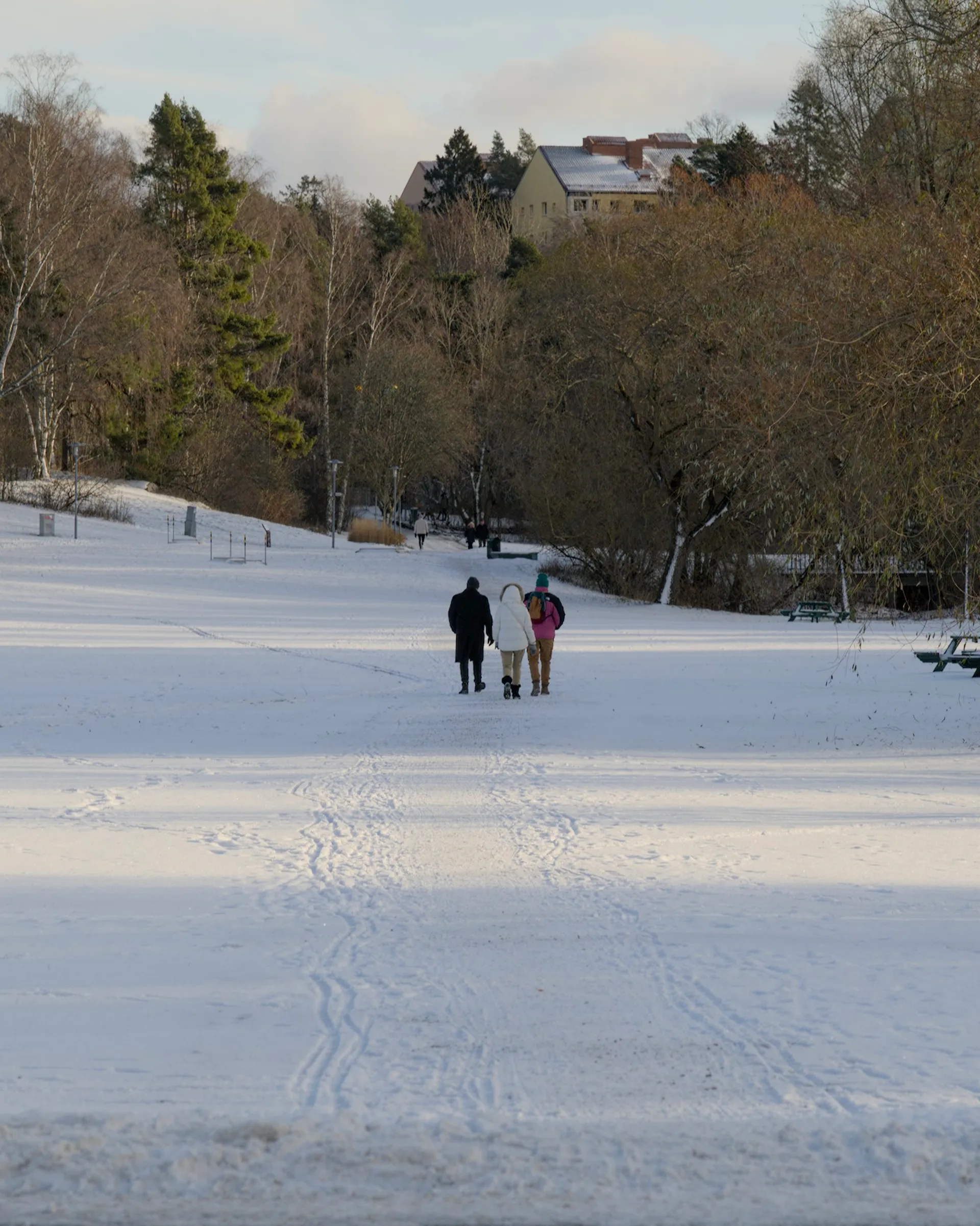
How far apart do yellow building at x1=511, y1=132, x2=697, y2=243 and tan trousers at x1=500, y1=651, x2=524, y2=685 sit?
75.0 m

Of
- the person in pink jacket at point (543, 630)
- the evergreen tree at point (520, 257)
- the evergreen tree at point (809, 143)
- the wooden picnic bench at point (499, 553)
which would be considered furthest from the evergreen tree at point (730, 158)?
the person in pink jacket at point (543, 630)

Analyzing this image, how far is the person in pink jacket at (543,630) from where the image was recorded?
18781 millimetres

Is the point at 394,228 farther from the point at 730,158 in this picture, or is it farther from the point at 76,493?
the point at 76,493

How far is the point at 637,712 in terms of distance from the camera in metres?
17.0

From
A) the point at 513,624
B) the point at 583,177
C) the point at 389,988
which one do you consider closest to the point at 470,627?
the point at 513,624

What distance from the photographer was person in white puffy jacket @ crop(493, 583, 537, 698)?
1827cm

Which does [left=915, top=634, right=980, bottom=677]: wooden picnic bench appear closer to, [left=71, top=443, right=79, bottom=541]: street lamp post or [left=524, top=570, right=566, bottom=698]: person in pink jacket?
[left=524, top=570, right=566, bottom=698]: person in pink jacket

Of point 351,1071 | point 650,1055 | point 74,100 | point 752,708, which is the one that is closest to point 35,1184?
point 351,1071

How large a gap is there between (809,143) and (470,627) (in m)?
39.8

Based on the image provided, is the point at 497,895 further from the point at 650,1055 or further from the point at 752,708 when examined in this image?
the point at 752,708

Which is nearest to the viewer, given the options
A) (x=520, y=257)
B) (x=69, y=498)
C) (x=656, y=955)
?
(x=656, y=955)

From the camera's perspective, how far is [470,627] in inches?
738

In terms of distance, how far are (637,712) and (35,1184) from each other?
1321 centimetres

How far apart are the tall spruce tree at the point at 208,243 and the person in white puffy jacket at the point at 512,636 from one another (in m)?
44.2
